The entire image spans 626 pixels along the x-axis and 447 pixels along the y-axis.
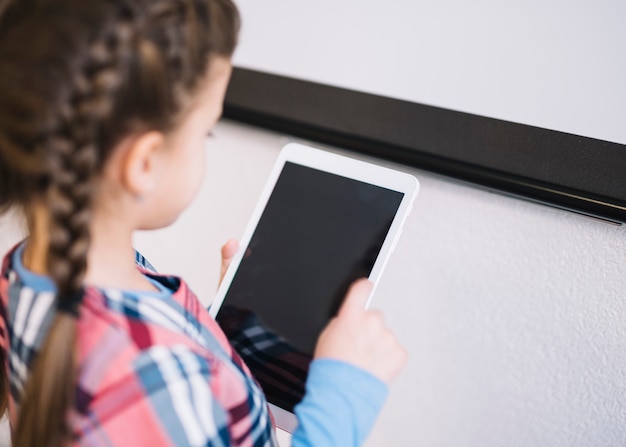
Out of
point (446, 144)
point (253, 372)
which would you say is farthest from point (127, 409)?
point (446, 144)

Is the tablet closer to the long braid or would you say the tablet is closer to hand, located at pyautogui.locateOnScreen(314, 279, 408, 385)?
hand, located at pyautogui.locateOnScreen(314, 279, 408, 385)

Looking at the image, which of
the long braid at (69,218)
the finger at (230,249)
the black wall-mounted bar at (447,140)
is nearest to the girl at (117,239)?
the long braid at (69,218)

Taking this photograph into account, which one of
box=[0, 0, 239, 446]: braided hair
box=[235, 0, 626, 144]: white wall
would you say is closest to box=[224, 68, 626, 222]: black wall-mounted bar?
box=[235, 0, 626, 144]: white wall

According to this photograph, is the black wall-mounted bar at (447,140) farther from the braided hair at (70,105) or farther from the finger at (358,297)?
the braided hair at (70,105)

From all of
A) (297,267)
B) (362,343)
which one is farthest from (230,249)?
(362,343)

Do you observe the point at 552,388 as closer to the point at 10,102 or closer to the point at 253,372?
the point at 253,372

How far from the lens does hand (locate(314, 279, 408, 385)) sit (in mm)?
369

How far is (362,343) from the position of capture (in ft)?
1.23

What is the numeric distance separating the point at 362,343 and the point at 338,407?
5 cm

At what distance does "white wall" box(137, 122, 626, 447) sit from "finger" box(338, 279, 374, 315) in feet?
0.58

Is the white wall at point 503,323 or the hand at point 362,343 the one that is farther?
the white wall at point 503,323

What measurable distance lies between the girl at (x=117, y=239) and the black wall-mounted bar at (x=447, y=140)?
0.23 m

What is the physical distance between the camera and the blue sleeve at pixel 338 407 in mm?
349

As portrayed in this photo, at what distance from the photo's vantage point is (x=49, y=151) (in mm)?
267
